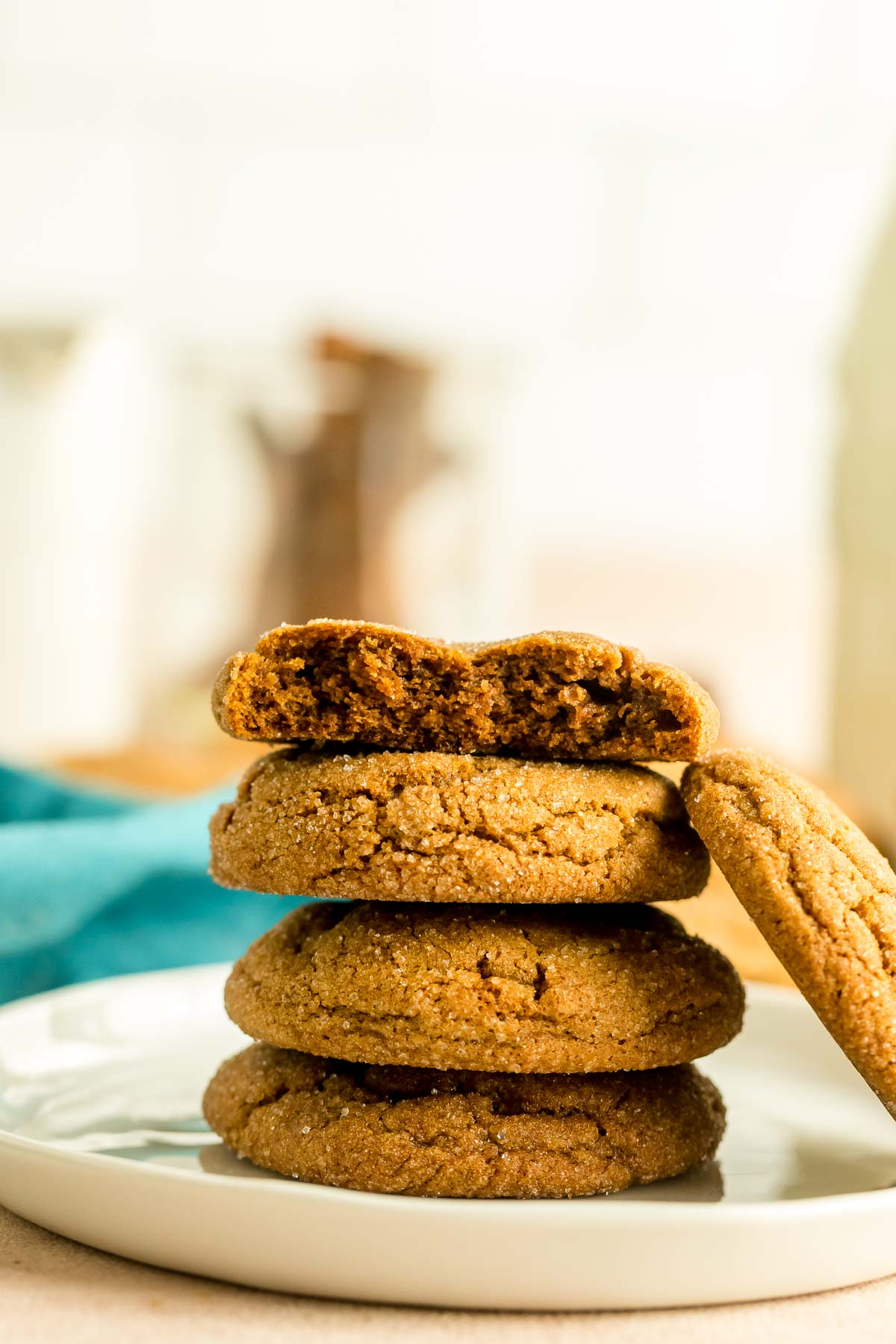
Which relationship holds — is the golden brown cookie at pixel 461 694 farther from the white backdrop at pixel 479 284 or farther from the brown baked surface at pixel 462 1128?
the white backdrop at pixel 479 284

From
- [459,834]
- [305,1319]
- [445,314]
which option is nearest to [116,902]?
[459,834]

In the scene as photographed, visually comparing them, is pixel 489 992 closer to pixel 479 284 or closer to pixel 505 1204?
pixel 505 1204

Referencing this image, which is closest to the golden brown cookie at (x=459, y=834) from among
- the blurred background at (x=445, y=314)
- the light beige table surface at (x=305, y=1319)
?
the light beige table surface at (x=305, y=1319)

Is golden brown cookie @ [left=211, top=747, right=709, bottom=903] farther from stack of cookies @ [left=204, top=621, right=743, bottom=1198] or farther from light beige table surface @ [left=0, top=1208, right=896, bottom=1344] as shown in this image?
light beige table surface @ [left=0, top=1208, right=896, bottom=1344]

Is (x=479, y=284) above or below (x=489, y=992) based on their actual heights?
above

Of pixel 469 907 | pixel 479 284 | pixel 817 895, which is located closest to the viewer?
pixel 817 895

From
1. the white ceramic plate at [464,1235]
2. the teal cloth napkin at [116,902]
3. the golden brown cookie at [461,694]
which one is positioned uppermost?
the golden brown cookie at [461,694]
